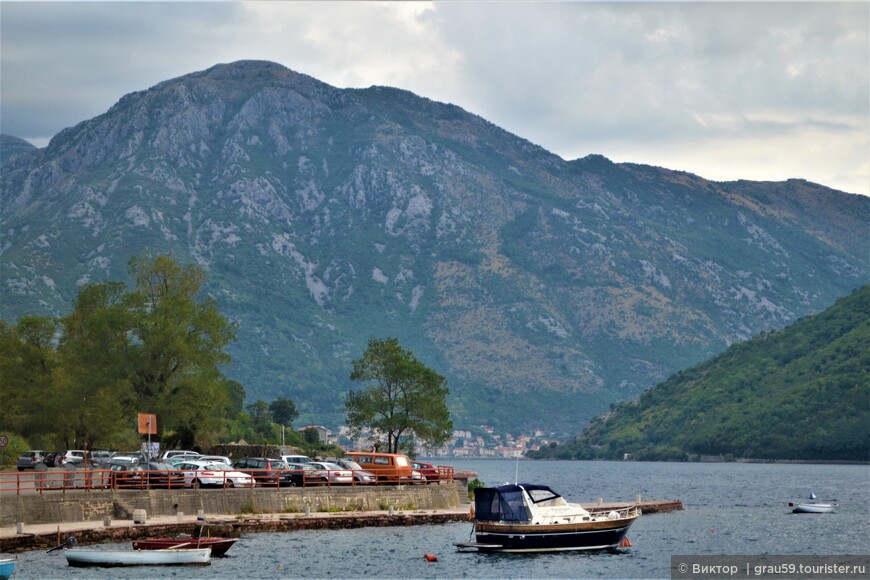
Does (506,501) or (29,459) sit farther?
(29,459)

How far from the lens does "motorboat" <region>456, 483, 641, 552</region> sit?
66750 mm

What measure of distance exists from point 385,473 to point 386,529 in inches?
444

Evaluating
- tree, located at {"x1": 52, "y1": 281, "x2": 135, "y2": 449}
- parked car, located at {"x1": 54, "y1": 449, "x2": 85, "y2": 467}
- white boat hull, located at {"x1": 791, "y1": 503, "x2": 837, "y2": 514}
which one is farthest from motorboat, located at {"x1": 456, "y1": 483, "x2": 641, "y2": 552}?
white boat hull, located at {"x1": 791, "y1": 503, "x2": 837, "y2": 514}

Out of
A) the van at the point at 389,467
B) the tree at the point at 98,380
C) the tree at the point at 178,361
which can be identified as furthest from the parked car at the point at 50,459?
the van at the point at 389,467

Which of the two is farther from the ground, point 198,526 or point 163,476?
point 163,476

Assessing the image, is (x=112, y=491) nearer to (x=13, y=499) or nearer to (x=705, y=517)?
(x=13, y=499)

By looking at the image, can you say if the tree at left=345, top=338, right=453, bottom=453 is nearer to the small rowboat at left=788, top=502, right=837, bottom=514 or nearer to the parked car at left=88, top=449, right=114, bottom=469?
the parked car at left=88, top=449, right=114, bottom=469

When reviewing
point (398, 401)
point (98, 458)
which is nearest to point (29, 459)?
point (98, 458)

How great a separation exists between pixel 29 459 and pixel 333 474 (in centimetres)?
2962

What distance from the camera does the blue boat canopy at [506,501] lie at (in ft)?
219

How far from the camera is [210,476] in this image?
7662 cm

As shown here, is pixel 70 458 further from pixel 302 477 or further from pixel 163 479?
pixel 163 479

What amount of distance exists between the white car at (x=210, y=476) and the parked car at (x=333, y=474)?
5.54m

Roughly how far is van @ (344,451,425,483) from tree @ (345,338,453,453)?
32.5m
